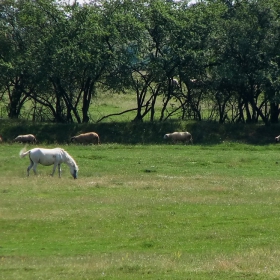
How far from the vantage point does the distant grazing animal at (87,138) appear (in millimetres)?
45719

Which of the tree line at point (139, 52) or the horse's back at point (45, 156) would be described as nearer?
the horse's back at point (45, 156)

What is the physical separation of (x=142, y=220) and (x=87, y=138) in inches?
935

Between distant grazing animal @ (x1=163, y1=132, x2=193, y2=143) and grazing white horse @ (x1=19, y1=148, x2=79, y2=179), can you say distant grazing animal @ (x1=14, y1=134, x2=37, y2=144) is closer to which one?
distant grazing animal @ (x1=163, y1=132, x2=193, y2=143)

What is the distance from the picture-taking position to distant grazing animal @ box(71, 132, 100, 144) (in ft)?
150

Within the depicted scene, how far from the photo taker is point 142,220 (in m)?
22.4

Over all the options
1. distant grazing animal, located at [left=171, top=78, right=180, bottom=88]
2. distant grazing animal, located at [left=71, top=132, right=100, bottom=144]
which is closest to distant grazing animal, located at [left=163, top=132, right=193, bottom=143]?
distant grazing animal, located at [left=71, top=132, right=100, bottom=144]

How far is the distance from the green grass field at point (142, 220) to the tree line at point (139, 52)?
1379 centimetres

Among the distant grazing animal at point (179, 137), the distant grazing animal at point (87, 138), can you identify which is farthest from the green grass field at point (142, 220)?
the distant grazing animal at point (179, 137)

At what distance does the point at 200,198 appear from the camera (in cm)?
2614

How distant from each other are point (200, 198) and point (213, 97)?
89.6 ft

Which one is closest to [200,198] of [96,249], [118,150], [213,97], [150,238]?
[150,238]

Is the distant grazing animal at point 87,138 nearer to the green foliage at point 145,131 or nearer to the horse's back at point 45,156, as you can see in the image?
the green foliage at point 145,131

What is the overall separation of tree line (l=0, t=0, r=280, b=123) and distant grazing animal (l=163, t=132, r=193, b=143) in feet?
15.7

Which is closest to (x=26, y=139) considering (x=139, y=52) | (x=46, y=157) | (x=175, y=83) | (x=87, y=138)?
(x=87, y=138)
